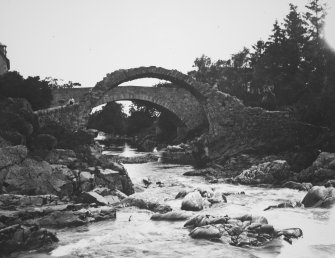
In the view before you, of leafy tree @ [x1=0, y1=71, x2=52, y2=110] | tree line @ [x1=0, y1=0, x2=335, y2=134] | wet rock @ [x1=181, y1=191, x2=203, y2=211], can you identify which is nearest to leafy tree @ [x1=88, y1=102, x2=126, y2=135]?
tree line @ [x1=0, y1=0, x2=335, y2=134]

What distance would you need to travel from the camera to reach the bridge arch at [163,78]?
17.6 meters

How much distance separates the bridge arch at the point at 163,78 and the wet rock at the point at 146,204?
8036mm

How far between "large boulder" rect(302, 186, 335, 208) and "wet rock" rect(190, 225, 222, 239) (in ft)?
11.7

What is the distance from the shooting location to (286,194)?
444 inches

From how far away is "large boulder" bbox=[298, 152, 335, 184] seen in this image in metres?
12.4

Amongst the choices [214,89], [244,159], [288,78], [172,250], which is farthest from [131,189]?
[288,78]

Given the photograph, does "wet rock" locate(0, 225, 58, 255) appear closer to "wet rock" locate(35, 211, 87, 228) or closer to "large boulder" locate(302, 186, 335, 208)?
"wet rock" locate(35, 211, 87, 228)

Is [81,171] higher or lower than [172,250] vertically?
higher

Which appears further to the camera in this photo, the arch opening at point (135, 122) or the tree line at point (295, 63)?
the arch opening at point (135, 122)

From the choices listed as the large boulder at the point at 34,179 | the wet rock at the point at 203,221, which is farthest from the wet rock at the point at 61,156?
the wet rock at the point at 203,221

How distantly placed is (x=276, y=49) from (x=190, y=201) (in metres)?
24.2

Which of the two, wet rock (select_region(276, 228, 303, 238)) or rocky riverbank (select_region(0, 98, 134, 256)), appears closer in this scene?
wet rock (select_region(276, 228, 303, 238))

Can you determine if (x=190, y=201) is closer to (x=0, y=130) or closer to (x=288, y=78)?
(x=0, y=130)

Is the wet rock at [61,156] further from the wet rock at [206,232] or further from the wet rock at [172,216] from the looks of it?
the wet rock at [206,232]
